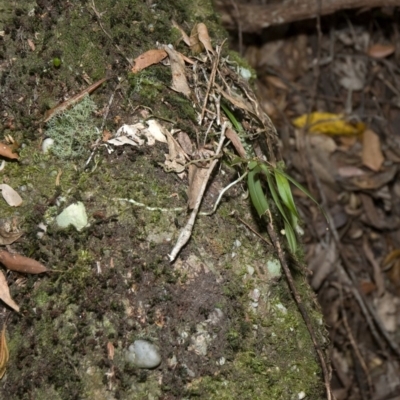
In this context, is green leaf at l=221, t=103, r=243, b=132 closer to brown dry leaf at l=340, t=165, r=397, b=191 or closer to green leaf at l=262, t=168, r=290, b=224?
green leaf at l=262, t=168, r=290, b=224

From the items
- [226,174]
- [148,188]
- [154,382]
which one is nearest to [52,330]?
[154,382]

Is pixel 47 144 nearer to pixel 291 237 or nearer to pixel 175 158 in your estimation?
pixel 175 158

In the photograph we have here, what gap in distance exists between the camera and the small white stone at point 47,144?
1851mm

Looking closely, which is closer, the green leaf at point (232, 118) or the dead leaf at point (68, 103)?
the dead leaf at point (68, 103)

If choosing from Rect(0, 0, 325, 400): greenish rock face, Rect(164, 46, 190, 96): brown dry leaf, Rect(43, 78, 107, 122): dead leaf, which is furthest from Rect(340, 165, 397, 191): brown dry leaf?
Rect(43, 78, 107, 122): dead leaf

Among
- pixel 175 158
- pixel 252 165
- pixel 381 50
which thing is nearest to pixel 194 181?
pixel 175 158

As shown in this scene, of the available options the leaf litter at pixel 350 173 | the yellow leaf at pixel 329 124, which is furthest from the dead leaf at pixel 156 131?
the yellow leaf at pixel 329 124

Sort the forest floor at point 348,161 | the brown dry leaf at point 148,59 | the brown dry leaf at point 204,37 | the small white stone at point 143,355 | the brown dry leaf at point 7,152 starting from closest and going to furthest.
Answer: the small white stone at point 143,355
the brown dry leaf at point 7,152
the brown dry leaf at point 148,59
the brown dry leaf at point 204,37
the forest floor at point 348,161

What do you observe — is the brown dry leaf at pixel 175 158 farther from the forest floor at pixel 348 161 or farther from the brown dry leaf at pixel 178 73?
the forest floor at pixel 348 161

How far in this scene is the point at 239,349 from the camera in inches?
67.7

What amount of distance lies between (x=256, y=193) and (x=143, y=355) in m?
0.62

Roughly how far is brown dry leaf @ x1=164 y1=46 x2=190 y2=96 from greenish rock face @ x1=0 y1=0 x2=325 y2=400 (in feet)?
0.09

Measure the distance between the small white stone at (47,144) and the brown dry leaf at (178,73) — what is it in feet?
1.50

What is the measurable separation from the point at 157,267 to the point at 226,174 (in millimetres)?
421
